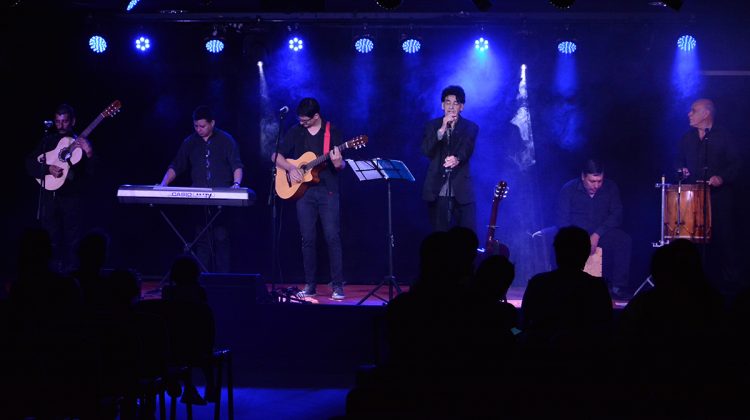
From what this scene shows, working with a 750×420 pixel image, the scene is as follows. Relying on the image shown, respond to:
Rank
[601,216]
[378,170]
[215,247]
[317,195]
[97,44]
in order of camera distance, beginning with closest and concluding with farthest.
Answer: [378,170], [317,195], [215,247], [601,216], [97,44]

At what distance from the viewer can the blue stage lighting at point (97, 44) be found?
10.6 metres

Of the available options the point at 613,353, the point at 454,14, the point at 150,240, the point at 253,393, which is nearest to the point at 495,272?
the point at 613,353

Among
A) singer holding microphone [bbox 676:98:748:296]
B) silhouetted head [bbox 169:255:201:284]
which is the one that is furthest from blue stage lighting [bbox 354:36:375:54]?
silhouetted head [bbox 169:255:201:284]

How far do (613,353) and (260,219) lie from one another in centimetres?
818

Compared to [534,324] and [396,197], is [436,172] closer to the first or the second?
[396,197]

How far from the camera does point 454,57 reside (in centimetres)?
1102

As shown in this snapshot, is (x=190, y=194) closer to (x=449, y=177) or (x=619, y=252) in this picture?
(x=449, y=177)

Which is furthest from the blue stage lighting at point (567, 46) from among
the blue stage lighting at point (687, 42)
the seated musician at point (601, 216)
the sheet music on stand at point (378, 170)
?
the sheet music on stand at point (378, 170)

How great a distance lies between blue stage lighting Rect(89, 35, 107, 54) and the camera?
10.6 metres

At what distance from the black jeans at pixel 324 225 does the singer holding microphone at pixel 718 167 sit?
392 cm

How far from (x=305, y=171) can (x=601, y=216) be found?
349cm

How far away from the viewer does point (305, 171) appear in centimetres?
941

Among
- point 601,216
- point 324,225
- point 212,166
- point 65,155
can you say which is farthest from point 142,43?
point 601,216

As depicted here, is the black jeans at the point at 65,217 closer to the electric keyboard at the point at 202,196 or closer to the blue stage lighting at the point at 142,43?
the electric keyboard at the point at 202,196
